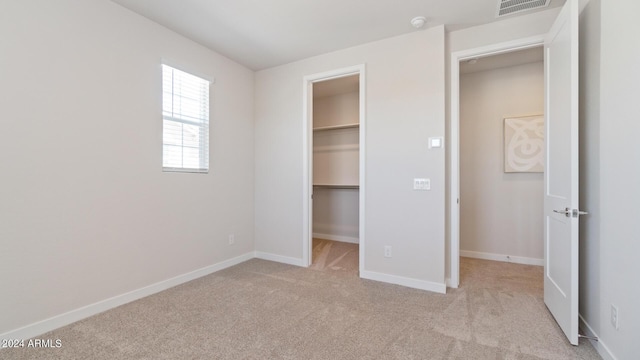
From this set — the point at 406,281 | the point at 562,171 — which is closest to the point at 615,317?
the point at 562,171

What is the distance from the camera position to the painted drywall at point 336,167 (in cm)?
502

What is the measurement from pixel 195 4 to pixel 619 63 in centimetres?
304

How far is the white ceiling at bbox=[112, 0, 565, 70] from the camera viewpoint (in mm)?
2477

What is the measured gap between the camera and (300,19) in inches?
107

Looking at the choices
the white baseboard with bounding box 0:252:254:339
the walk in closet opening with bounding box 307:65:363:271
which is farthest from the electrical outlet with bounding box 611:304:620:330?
the white baseboard with bounding box 0:252:254:339

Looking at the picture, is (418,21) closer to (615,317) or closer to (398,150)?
(398,150)

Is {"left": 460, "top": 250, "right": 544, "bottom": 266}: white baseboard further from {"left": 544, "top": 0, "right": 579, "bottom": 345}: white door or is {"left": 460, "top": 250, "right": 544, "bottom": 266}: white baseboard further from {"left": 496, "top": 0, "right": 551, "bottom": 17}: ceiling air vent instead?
{"left": 496, "top": 0, "right": 551, "bottom": 17}: ceiling air vent

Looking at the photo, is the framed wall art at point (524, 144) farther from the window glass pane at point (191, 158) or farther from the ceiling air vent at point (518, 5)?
the window glass pane at point (191, 158)

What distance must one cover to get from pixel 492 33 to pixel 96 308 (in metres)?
4.32

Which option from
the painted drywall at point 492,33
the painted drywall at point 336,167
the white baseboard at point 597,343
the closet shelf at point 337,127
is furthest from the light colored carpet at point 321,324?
the closet shelf at point 337,127

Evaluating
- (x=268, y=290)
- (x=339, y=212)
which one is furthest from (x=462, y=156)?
(x=268, y=290)

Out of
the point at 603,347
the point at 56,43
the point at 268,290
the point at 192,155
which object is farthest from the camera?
the point at 192,155

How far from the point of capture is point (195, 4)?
248 cm

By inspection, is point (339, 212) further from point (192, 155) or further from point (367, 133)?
point (192, 155)
